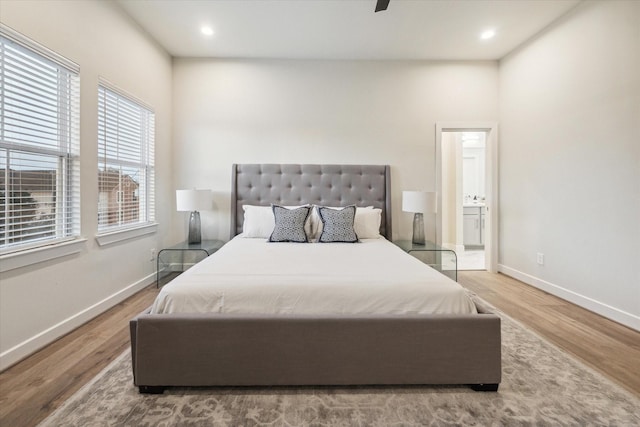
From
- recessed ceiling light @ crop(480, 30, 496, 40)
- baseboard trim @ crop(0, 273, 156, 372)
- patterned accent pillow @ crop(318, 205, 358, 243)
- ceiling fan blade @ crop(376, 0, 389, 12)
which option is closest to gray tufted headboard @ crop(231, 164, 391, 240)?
patterned accent pillow @ crop(318, 205, 358, 243)

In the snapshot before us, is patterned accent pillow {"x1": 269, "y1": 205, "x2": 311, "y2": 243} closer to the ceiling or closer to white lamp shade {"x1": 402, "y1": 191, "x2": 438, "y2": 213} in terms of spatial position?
white lamp shade {"x1": 402, "y1": 191, "x2": 438, "y2": 213}

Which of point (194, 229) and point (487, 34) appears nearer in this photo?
point (487, 34)

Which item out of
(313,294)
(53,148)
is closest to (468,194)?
(313,294)

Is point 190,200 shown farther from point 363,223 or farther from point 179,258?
point 363,223

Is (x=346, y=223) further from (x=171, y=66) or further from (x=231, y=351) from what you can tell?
(x=171, y=66)

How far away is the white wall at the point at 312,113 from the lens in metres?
3.89

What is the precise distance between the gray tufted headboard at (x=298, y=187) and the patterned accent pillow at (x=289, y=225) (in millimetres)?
579

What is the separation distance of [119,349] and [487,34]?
4.68 meters

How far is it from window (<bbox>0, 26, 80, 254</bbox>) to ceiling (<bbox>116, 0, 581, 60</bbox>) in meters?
1.22

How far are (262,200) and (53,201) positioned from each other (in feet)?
6.70

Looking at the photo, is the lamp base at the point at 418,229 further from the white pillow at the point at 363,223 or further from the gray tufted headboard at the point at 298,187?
the white pillow at the point at 363,223

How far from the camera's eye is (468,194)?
Answer: 6496 mm

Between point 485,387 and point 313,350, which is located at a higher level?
point 313,350

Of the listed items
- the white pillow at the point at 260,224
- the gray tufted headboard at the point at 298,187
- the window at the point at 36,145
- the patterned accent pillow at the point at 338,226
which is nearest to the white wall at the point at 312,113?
the gray tufted headboard at the point at 298,187
